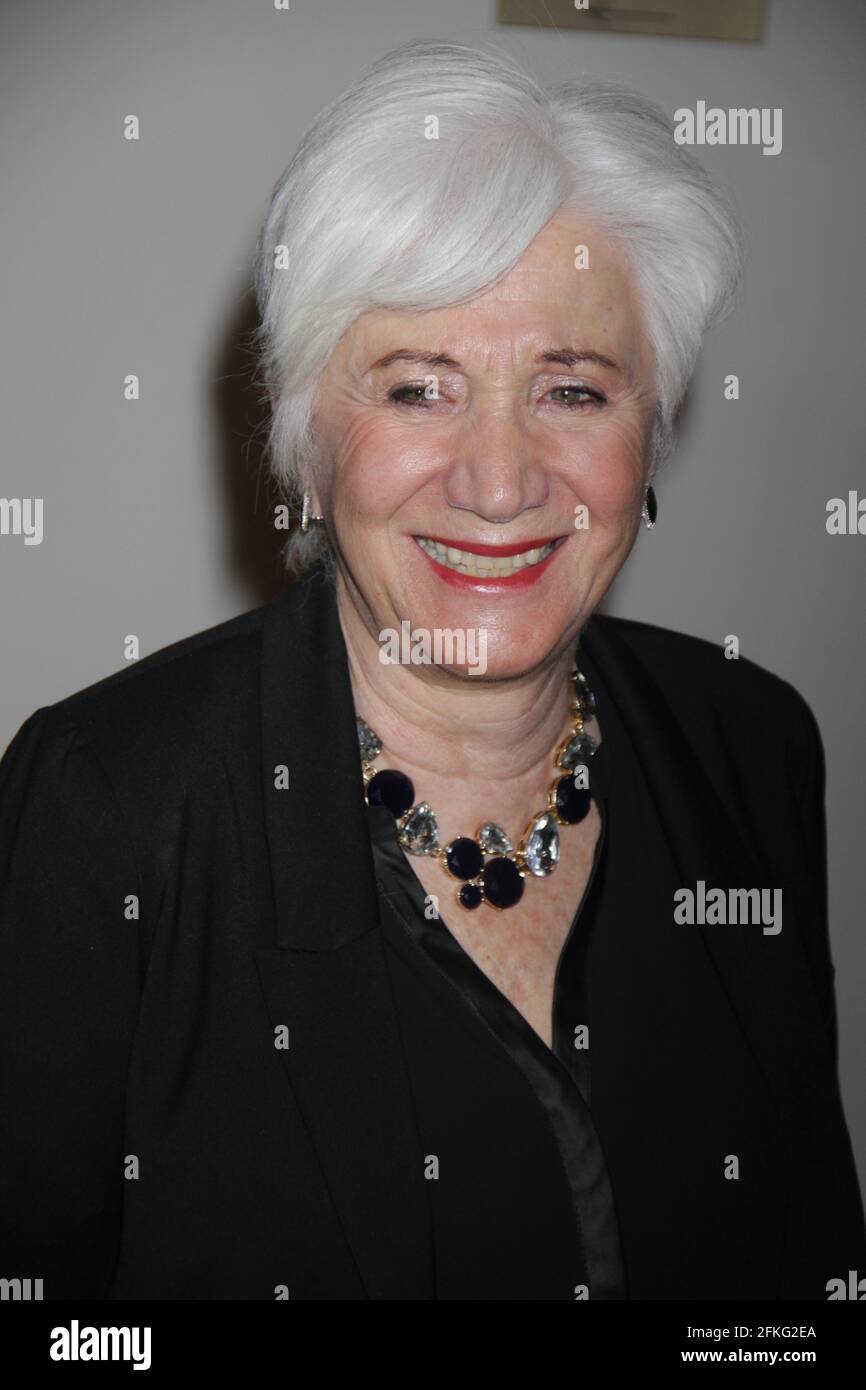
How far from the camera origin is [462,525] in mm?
1166

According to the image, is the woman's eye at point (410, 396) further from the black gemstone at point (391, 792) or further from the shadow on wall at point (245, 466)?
the shadow on wall at point (245, 466)

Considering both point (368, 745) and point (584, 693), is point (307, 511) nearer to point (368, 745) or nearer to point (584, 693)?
point (368, 745)

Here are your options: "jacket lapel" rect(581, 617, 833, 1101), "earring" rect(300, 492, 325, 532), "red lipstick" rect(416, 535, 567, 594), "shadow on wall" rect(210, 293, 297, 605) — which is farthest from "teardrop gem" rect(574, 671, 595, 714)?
"shadow on wall" rect(210, 293, 297, 605)

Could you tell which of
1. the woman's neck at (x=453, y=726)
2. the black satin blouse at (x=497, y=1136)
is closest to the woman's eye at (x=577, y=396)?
the woman's neck at (x=453, y=726)

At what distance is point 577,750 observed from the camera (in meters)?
1.39

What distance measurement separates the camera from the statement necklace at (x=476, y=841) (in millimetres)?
1272

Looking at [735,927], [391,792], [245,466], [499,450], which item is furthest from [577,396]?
[245,466]

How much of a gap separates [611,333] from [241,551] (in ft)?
3.09

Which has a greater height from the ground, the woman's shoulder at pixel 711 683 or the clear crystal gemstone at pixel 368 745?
the woman's shoulder at pixel 711 683

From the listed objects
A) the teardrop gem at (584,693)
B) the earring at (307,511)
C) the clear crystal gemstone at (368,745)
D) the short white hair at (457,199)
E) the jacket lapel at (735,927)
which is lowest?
the jacket lapel at (735,927)

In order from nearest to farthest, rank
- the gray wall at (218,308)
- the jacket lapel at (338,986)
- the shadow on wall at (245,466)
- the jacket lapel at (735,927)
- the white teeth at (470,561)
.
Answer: the jacket lapel at (338,986), the white teeth at (470,561), the jacket lapel at (735,927), the gray wall at (218,308), the shadow on wall at (245,466)

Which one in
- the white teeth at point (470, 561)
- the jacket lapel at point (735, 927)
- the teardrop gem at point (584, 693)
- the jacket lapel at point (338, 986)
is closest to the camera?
the jacket lapel at point (338, 986)
